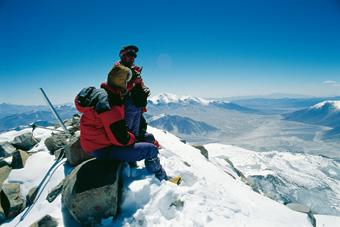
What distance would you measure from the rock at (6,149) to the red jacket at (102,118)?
1004 cm

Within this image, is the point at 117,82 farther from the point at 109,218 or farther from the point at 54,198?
the point at 54,198

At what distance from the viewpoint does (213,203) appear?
7.82m

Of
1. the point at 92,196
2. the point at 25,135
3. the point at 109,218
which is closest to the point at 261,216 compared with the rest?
the point at 109,218

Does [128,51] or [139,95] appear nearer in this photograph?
[139,95]

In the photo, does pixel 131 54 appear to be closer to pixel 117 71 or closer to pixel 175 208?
pixel 117 71

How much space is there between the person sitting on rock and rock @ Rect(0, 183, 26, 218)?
15.6 feet

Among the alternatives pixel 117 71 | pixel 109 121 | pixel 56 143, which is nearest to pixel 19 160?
pixel 56 143

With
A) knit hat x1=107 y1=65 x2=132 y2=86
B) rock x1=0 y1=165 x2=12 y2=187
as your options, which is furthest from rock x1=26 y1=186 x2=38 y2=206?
knit hat x1=107 y1=65 x2=132 y2=86

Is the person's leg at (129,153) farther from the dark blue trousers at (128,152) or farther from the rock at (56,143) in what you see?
the rock at (56,143)

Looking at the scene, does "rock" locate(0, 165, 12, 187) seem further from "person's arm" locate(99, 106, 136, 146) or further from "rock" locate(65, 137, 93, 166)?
"person's arm" locate(99, 106, 136, 146)

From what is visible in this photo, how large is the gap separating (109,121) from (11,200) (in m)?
6.60

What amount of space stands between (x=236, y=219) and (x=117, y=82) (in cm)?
544

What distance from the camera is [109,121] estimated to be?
6496 millimetres

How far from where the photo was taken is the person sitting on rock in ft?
21.3
